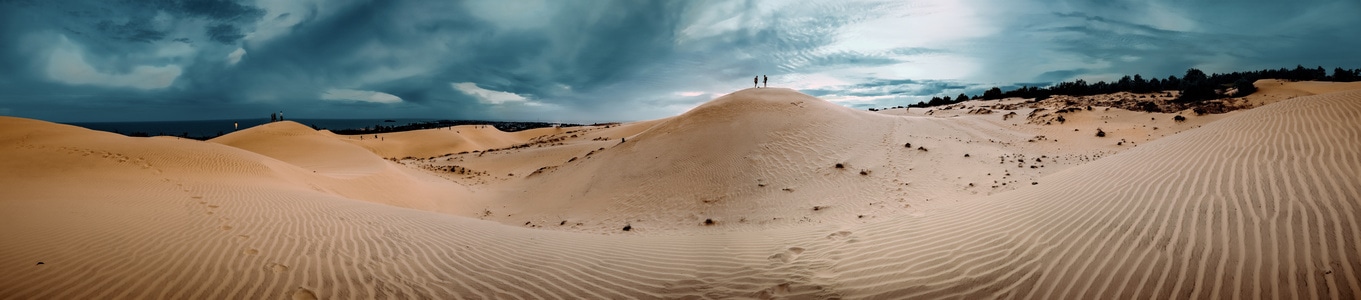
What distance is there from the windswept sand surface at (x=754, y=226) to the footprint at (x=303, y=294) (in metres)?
0.02

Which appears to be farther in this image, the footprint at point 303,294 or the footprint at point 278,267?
the footprint at point 278,267

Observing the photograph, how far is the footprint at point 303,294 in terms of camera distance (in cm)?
414

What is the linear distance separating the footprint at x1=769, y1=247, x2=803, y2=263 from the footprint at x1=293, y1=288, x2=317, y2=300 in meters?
4.88

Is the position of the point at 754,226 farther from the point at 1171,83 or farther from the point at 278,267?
the point at 1171,83

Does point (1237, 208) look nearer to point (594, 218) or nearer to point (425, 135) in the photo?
point (594, 218)

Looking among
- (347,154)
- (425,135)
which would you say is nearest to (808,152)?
(347,154)

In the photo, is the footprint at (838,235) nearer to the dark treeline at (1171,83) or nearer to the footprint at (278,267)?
the footprint at (278,267)

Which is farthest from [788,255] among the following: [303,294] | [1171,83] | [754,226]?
→ [1171,83]

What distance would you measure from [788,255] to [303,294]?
526cm

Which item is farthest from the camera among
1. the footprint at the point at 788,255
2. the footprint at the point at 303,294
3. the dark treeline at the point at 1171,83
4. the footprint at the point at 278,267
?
the dark treeline at the point at 1171,83

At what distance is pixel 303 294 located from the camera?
4195 millimetres

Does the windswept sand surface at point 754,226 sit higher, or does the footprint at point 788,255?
the windswept sand surface at point 754,226

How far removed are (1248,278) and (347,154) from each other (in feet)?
99.3

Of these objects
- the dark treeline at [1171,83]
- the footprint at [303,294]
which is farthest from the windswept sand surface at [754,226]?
the dark treeline at [1171,83]
